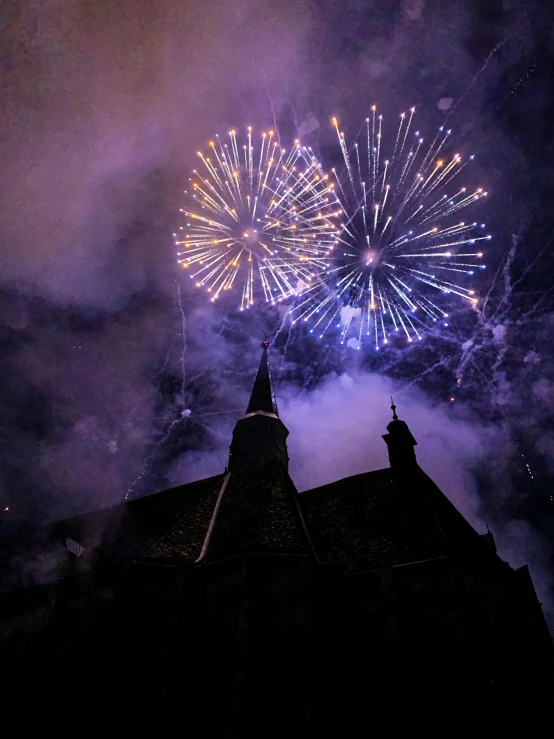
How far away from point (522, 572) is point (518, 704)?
16.3 ft

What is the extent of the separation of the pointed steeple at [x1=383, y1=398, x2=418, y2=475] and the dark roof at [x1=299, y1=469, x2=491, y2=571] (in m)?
0.62

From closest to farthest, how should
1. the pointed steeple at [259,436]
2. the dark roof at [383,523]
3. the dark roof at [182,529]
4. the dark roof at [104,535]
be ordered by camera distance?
the dark roof at [383,523] < the dark roof at [182,529] < the dark roof at [104,535] < the pointed steeple at [259,436]

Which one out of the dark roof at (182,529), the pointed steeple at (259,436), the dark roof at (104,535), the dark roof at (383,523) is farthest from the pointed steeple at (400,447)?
the dark roof at (104,535)

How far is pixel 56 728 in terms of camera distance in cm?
1703

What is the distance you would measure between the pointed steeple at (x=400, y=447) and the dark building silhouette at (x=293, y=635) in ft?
4.55

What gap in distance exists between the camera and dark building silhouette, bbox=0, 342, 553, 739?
14.6m

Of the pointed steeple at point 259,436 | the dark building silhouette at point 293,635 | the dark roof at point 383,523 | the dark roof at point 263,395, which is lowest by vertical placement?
the dark building silhouette at point 293,635

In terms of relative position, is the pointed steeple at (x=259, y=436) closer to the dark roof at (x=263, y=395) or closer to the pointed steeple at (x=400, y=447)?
the dark roof at (x=263, y=395)

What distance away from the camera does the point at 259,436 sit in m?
30.6

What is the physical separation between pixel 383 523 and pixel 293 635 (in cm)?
654

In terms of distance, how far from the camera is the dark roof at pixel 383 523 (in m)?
17.9

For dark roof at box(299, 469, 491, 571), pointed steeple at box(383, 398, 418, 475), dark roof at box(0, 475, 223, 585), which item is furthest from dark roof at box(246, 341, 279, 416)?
pointed steeple at box(383, 398, 418, 475)

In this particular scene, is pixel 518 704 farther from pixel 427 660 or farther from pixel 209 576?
pixel 209 576

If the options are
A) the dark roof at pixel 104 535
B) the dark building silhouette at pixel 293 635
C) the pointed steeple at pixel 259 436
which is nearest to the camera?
the dark building silhouette at pixel 293 635
